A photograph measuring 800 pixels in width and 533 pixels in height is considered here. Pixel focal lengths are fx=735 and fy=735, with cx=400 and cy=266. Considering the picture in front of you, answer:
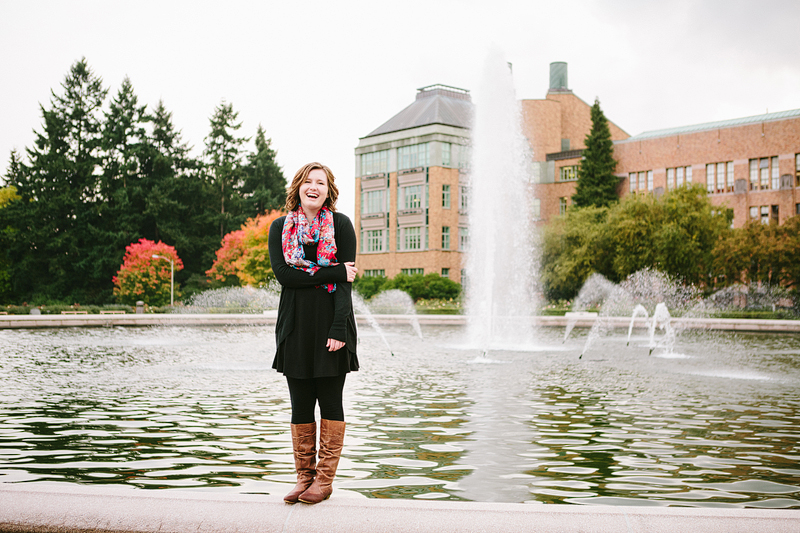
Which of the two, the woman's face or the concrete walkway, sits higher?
the woman's face

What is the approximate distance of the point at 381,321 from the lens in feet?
128

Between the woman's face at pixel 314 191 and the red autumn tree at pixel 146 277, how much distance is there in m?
51.7

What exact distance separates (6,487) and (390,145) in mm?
65340

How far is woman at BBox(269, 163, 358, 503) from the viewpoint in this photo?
466 cm

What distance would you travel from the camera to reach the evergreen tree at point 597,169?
59750 millimetres

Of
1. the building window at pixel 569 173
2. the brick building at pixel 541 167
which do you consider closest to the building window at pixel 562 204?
the brick building at pixel 541 167

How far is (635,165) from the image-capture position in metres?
60.8

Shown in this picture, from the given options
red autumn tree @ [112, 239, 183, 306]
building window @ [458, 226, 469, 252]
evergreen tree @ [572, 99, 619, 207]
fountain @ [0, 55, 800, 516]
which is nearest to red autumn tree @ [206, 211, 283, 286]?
red autumn tree @ [112, 239, 183, 306]

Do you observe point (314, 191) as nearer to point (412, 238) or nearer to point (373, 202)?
point (412, 238)

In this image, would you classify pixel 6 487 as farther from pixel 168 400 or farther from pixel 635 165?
pixel 635 165

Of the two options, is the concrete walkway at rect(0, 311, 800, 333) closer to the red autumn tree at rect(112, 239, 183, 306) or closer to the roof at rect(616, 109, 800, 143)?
the red autumn tree at rect(112, 239, 183, 306)

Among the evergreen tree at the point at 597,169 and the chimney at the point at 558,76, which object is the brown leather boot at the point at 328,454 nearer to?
the evergreen tree at the point at 597,169

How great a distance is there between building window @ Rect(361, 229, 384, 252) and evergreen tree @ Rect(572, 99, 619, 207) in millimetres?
18754

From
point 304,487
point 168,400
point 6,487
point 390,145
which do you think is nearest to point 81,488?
point 6,487
